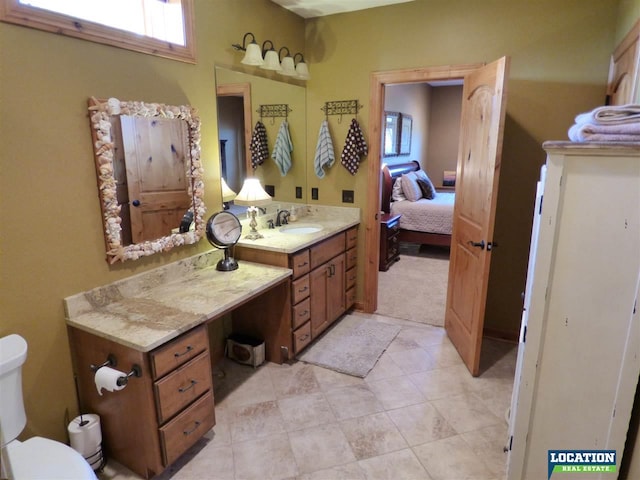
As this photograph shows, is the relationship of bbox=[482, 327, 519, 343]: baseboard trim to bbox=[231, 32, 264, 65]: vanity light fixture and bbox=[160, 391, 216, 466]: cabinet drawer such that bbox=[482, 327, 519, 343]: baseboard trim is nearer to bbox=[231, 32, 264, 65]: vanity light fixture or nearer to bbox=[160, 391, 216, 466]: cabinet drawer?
bbox=[160, 391, 216, 466]: cabinet drawer

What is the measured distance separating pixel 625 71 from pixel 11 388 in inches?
129

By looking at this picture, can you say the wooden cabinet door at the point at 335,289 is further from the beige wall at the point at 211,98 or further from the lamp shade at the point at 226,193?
the lamp shade at the point at 226,193

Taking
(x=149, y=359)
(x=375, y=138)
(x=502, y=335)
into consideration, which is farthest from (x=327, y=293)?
(x=149, y=359)

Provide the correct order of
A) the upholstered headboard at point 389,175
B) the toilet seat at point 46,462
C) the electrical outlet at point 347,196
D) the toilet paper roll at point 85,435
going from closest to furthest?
1. the toilet seat at point 46,462
2. the toilet paper roll at point 85,435
3. the electrical outlet at point 347,196
4. the upholstered headboard at point 389,175

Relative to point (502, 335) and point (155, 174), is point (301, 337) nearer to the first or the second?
point (155, 174)

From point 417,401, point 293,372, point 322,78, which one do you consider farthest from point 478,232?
point 322,78

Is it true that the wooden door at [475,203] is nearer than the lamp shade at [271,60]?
Yes

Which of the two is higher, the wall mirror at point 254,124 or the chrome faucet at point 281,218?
the wall mirror at point 254,124

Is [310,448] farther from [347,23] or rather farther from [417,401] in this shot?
[347,23]

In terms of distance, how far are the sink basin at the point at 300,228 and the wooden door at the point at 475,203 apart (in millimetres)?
1140

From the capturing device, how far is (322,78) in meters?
3.46

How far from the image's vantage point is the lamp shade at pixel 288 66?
3117 millimetres

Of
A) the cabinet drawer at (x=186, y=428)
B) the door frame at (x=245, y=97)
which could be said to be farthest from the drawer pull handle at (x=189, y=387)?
the door frame at (x=245, y=97)

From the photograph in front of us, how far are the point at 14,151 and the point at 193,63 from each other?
1.16 meters
